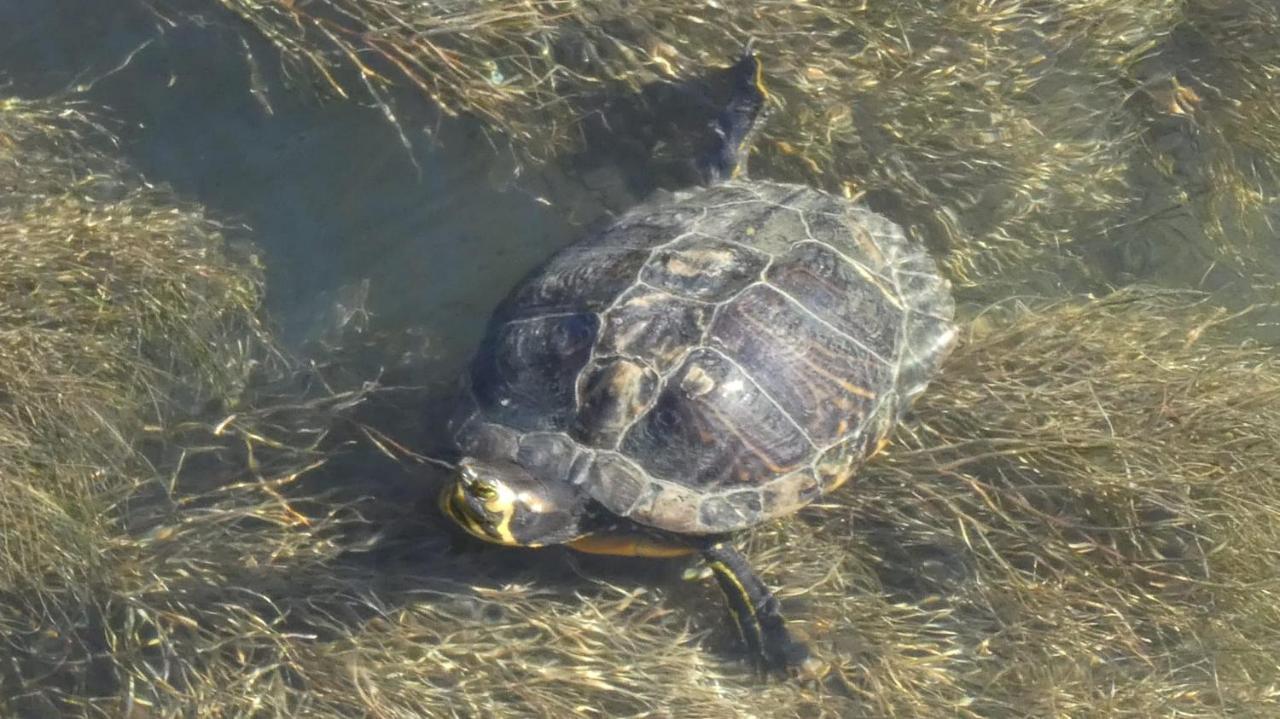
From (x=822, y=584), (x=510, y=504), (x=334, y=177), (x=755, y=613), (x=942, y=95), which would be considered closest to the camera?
(x=510, y=504)

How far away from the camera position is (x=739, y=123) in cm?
438

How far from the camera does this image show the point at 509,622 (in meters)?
3.95

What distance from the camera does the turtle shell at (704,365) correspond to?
11.5 feet

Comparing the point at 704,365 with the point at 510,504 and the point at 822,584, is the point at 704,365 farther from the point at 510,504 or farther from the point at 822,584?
the point at 822,584

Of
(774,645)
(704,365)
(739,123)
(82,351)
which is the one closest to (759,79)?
(739,123)

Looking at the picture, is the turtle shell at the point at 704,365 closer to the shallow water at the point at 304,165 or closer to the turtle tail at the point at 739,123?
the turtle tail at the point at 739,123

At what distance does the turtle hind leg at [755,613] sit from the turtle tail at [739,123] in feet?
4.75

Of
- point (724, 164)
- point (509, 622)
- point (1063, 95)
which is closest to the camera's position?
point (509, 622)

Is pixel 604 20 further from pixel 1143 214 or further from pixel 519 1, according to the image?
pixel 1143 214

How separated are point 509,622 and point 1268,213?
3559 millimetres

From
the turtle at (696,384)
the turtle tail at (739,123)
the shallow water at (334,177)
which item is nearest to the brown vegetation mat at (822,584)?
the turtle at (696,384)

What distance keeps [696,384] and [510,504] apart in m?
0.67

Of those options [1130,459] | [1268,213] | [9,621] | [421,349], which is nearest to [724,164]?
[421,349]

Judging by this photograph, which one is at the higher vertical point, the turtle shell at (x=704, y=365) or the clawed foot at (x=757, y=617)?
the turtle shell at (x=704, y=365)
